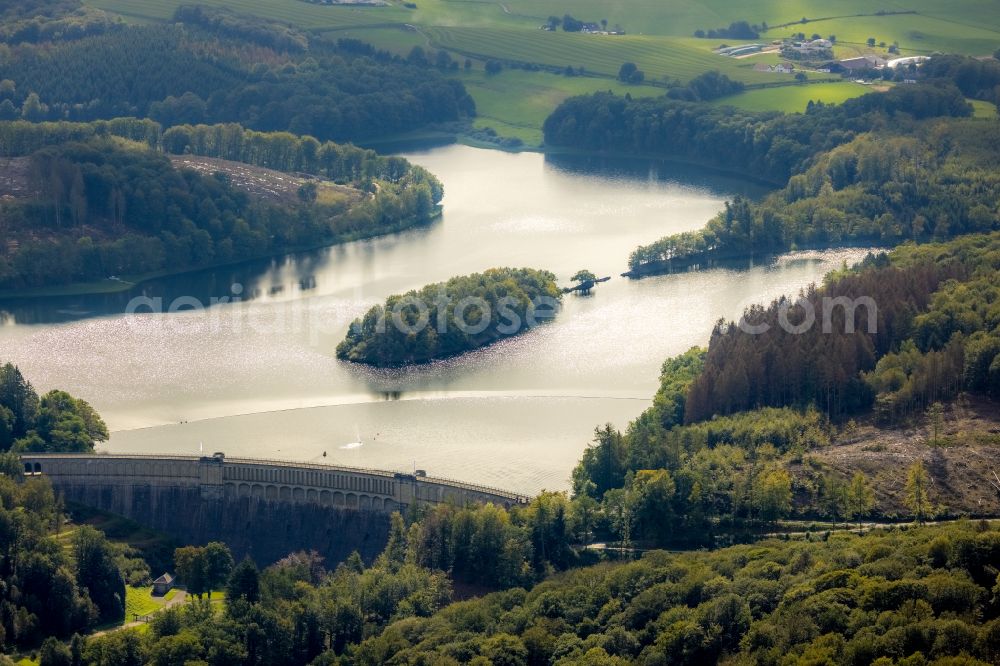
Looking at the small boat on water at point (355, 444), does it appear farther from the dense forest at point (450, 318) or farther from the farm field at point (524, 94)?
the farm field at point (524, 94)

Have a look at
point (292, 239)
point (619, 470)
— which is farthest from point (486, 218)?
point (619, 470)

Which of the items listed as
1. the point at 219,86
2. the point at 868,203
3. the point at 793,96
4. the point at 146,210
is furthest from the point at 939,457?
the point at 219,86

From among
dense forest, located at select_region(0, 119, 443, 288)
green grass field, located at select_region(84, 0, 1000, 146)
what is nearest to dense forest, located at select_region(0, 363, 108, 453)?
dense forest, located at select_region(0, 119, 443, 288)

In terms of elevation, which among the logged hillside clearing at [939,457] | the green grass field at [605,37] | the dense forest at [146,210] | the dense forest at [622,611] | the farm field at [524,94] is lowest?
the dense forest at [622,611]

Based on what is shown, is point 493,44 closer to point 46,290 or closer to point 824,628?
point 46,290

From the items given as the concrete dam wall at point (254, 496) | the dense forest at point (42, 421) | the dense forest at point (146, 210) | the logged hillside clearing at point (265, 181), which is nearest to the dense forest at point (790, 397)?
the concrete dam wall at point (254, 496)

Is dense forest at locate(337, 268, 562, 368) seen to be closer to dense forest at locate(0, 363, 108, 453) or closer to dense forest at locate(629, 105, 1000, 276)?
dense forest at locate(629, 105, 1000, 276)
